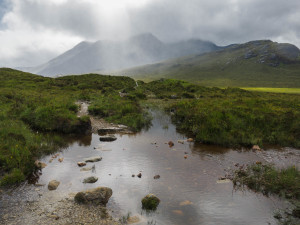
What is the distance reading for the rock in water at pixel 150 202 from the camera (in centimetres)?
731

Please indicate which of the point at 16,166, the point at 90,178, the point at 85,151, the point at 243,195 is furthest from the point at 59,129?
the point at 243,195

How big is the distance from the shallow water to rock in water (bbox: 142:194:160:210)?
0.21 m

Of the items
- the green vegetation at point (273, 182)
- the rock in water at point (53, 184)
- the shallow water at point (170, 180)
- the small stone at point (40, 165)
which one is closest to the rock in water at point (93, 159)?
the shallow water at point (170, 180)

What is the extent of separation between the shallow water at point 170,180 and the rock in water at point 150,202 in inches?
8.3

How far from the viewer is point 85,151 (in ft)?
42.0

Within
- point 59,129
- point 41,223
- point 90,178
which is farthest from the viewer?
point 59,129

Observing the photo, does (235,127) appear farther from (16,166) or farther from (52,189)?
(16,166)

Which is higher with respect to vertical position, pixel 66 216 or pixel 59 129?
pixel 59 129

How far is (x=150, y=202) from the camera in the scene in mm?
7359

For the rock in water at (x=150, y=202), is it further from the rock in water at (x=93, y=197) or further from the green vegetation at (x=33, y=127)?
the green vegetation at (x=33, y=127)

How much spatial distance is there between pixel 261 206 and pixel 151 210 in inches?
167

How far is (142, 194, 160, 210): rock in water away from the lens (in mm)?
7306

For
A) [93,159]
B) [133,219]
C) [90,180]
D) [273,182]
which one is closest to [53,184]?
[90,180]

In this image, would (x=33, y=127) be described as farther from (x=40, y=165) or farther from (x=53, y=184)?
(x=53, y=184)
